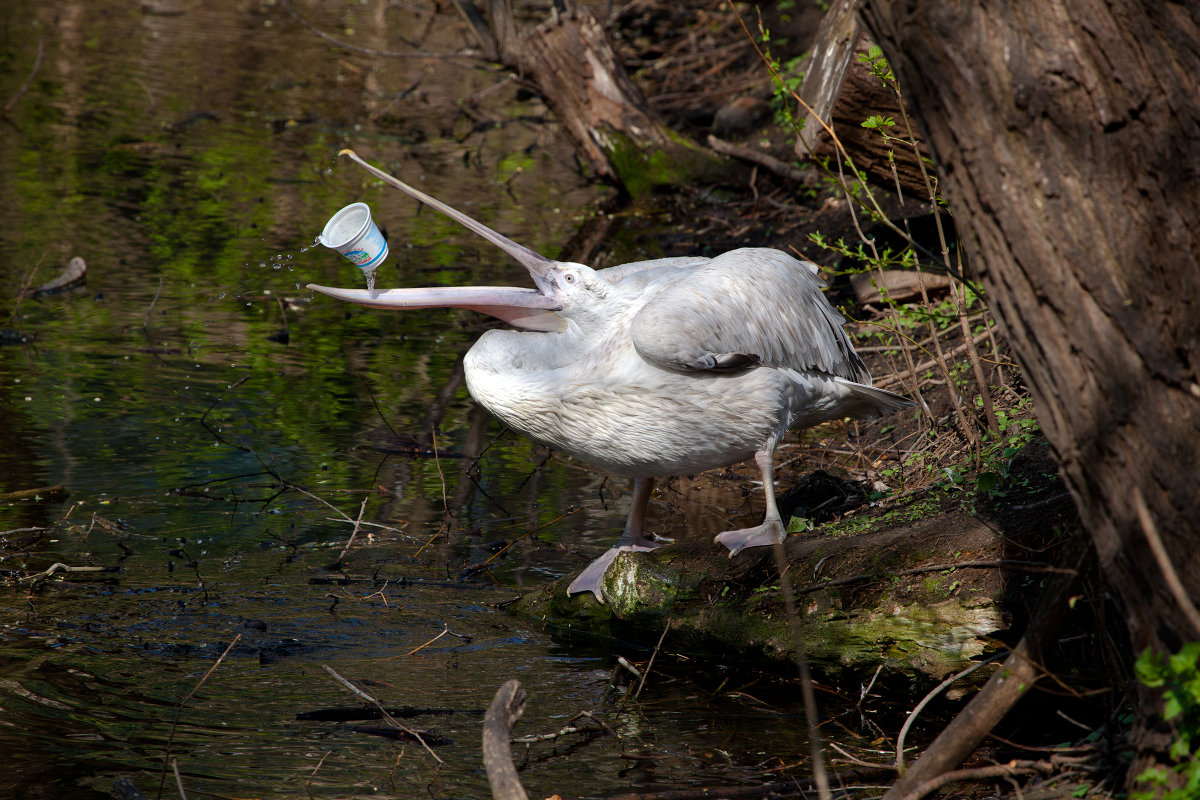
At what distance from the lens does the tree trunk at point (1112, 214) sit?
223 centimetres

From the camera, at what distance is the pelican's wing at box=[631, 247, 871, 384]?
374 cm

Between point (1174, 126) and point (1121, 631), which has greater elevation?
point (1174, 126)

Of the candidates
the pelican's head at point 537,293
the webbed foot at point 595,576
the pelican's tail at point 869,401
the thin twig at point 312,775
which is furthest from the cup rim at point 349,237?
the pelican's tail at point 869,401

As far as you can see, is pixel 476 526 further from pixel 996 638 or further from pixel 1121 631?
pixel 1121 631

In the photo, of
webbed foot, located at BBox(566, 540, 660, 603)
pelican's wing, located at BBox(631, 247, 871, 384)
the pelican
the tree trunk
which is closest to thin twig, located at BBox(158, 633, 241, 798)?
the pelican

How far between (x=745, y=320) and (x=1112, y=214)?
6.12 ft

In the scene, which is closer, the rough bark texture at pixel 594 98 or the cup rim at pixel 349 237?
the cup rim at pixel 349 237

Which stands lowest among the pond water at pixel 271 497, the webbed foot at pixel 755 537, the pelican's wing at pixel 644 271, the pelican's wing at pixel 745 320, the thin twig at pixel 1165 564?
the pond water at pixel 271 497

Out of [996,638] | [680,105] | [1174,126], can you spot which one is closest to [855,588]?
[996,638]

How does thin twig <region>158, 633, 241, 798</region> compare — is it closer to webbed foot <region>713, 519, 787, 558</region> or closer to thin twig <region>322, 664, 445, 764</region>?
thin twig <region>322, 664, 445, 764</region>

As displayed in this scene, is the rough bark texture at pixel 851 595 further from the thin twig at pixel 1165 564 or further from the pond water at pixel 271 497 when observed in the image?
the thin twig at pixel 1165 564

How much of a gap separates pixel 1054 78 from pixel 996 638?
1729mm

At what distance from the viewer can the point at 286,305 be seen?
7.60 m

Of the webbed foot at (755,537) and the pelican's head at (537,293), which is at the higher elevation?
the pelican's head at (537,293)
